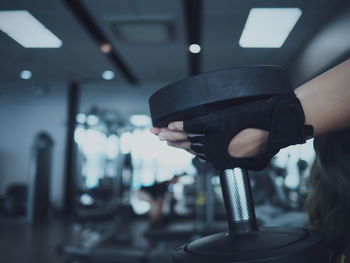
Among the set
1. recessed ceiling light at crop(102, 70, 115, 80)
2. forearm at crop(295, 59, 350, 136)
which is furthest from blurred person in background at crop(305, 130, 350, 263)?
recessed ceiling light at crop(102, 70, 115, 80)

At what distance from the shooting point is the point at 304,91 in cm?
46

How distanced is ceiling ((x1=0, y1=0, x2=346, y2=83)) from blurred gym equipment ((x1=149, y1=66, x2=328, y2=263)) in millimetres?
151

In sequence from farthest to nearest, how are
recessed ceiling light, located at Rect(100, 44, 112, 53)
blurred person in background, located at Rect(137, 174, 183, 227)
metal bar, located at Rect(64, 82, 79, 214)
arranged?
blurred person in background, located at Rect(137, 174, 183, 227) → metal bar, located at Rect(64, 82, 79, 214) → recessed ceiling light, located at Rect(100, 44, 112, 53)

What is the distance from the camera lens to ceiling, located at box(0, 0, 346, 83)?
20.6 inches

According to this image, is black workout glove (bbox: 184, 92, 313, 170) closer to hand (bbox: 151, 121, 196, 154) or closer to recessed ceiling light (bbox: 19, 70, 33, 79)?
hand (bbox: 151, 121, 196, 154)

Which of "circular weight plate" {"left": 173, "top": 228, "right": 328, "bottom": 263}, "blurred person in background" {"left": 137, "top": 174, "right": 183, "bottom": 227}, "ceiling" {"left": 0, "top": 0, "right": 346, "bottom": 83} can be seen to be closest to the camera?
"circular weight plate" {"left": 173, "top": 228, "right": 328, "bottom": 263}

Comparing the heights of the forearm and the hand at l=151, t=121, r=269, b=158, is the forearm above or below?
above

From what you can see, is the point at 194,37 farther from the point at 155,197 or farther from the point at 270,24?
the point at 155,197

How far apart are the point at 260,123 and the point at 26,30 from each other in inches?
15.6

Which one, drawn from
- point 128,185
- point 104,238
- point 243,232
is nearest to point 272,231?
point 243,232

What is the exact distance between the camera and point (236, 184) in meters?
0.48

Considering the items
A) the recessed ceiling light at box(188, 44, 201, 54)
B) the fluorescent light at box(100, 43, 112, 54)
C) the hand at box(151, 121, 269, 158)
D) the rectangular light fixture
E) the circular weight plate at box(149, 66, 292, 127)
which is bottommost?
the hand at box(151, 121, 269, 158)

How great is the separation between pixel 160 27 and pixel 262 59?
0.26m

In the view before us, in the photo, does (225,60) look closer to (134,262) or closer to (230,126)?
(230,126)
